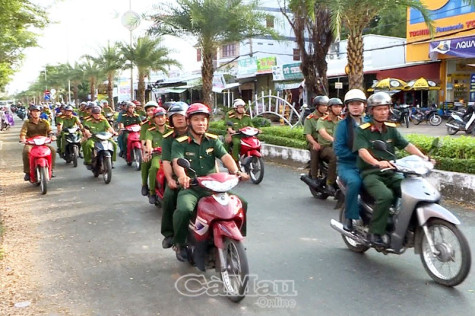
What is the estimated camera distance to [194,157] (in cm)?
476

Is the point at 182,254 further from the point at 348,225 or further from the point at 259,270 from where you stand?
the point at 348,225

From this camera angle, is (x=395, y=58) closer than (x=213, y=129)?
No

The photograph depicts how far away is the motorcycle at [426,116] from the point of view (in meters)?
21.1

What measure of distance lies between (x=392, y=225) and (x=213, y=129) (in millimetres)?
13260

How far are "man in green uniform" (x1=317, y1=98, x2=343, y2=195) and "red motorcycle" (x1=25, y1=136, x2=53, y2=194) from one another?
522 centimetres

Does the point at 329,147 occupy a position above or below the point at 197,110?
below

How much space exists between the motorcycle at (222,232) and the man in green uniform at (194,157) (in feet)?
0.46

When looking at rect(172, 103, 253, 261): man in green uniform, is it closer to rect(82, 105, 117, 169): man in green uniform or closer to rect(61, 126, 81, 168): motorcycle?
rect(82, 105, 117, 169): man in green uniform

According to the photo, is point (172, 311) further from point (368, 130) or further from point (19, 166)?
point (19, 166)

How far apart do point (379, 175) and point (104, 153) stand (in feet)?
22.6

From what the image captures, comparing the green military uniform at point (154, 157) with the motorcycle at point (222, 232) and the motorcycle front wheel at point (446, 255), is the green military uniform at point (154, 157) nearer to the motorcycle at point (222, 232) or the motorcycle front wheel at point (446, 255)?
the motorcycle at point (222, 232)

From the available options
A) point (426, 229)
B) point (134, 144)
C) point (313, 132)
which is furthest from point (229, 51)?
point (426, 229)

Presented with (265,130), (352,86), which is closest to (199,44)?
(265,130)

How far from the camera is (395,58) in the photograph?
26.1 meters
